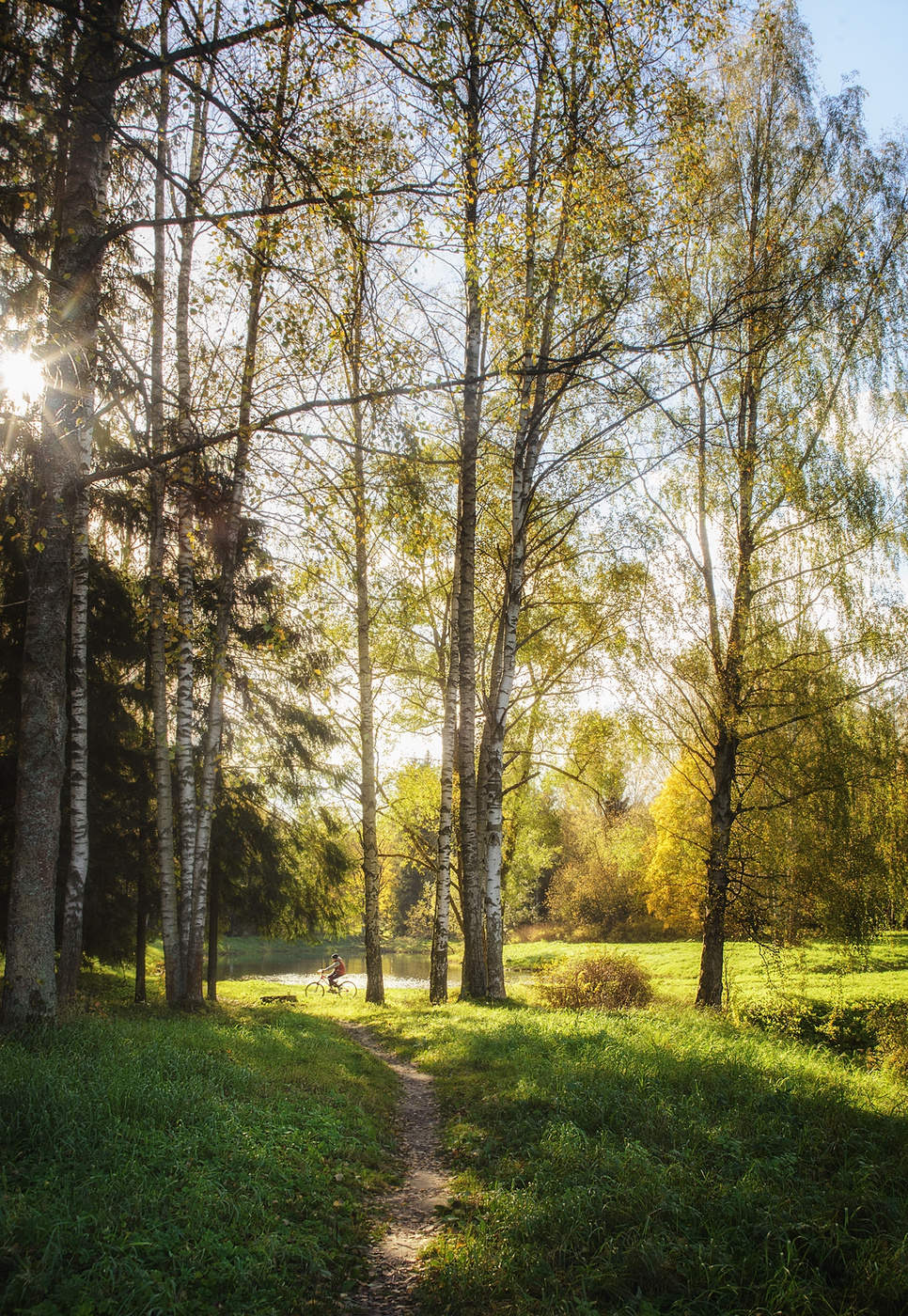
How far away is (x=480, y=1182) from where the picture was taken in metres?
4.71

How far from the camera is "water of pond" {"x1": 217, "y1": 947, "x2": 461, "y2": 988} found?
29.2 meters

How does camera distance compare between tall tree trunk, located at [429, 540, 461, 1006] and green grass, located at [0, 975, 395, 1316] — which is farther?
tall tree trunk, located at [429, 540, 461, 1006]

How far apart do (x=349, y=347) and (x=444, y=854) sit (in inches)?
459

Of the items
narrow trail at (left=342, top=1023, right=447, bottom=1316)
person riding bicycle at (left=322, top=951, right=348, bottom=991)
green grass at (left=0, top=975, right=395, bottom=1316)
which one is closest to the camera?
green grass at (left=0, top=975, right=395, bottom=1316)

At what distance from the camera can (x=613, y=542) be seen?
14.5 meters

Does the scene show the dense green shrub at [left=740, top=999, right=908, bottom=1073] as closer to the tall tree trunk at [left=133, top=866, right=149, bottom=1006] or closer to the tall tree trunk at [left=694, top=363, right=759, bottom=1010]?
the tall tree trunk at [left=694, top=363, right=759, bottom=1010]

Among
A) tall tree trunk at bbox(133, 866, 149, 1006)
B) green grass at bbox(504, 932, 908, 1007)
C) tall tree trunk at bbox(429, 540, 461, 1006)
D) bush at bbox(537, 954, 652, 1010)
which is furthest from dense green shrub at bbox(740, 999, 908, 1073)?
tall tree trunk at bbox(133, 866, 149, 1006)

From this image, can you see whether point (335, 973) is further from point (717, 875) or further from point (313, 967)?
point (313, 967)

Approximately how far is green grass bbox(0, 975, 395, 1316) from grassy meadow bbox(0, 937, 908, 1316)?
0.01 meters

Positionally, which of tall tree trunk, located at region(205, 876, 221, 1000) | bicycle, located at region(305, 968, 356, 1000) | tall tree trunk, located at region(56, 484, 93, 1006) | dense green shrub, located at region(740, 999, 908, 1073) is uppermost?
tall tree trunk, located at region(56, 484, 93, 1006)

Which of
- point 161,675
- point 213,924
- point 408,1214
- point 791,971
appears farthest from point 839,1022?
point 161,675

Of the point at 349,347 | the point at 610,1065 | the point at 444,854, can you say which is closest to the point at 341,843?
the point at 444,854

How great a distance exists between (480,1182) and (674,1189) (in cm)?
148

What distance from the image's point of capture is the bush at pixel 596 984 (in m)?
13.6
